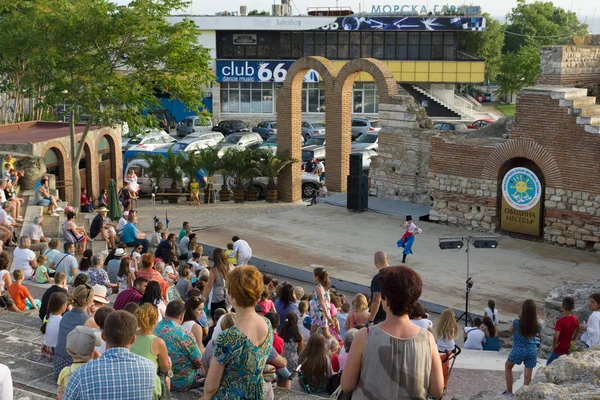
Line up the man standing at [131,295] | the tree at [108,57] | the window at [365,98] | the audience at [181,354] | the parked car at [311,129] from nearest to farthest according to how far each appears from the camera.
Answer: the audience at [181,354] → the man standing at [131,295] → the tree at [108,57] → the parked car at [311,129] → the window at [365,98]

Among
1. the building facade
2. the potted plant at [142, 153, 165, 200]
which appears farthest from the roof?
the building facade

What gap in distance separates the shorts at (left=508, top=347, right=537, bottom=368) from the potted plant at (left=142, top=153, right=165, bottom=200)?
19561mm

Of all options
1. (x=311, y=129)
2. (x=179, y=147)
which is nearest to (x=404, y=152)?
(x=179, y=147)

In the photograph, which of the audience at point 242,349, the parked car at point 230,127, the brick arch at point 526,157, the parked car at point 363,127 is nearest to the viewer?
the audience at point 242,349

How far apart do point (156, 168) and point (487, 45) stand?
43487 millimetres

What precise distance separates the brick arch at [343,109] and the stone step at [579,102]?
20.7 ft

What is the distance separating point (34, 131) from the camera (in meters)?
30.7

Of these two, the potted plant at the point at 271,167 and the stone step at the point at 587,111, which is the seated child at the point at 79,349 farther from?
the potted plant at the point at 271,167

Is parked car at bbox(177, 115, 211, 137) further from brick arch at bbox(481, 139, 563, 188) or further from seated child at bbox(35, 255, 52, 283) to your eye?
seated child at bbox(35, 255, 52, 283)

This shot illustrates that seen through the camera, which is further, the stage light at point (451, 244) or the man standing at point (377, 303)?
the stage light at point (451, 244)

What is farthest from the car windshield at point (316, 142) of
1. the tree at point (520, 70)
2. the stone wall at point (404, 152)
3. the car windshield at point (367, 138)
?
the tree at point (520, 70)

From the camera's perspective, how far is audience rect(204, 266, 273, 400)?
6.13m

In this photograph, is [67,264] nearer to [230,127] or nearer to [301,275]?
[301,275]

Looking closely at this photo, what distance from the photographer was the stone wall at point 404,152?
2519 centimetres
